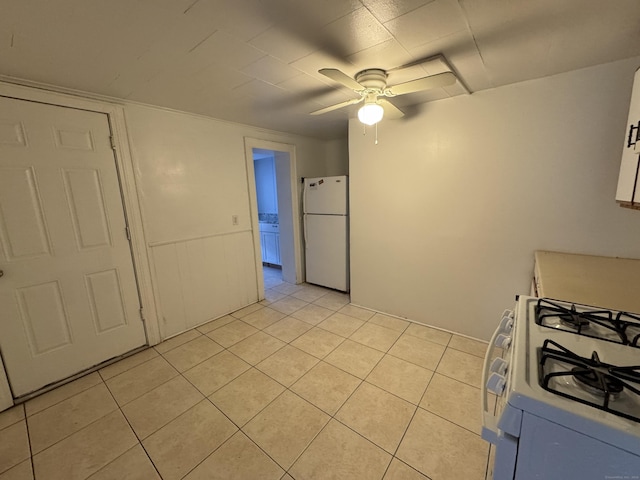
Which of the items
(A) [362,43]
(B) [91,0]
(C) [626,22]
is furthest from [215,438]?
(C) [626,22]

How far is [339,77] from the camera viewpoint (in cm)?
147

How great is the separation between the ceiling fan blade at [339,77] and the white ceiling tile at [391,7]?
12.1 inches

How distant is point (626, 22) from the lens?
49.0 inches

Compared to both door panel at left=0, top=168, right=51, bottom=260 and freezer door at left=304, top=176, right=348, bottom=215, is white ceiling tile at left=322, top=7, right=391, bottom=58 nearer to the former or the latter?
freezer door at left=304, top=176, right=348, bottom=215

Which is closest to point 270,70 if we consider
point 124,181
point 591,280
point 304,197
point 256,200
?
point 124,181

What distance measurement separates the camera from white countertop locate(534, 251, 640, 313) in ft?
4.00

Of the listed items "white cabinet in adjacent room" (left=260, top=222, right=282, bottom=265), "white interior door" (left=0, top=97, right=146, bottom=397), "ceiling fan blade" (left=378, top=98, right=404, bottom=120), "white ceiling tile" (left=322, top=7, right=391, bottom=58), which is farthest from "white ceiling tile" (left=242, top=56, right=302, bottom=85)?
"white cabinet in adjacent room" (left=260, top=222, right=282, bottom=265)

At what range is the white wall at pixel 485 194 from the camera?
1.76m

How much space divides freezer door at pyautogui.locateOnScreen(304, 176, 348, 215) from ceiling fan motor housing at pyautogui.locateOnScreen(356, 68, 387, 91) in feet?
5.29

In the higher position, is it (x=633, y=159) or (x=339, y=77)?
(x=339, y=77)

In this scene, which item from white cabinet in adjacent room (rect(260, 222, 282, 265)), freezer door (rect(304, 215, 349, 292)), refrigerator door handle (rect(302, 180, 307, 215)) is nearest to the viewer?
freezer door (rect(304, 215, 349, 292))

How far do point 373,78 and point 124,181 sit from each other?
2.19 meters

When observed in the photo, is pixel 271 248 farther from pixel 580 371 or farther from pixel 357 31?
pixel 580 371

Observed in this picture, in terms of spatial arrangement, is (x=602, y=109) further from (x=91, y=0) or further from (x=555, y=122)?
(x=91, y=0)
